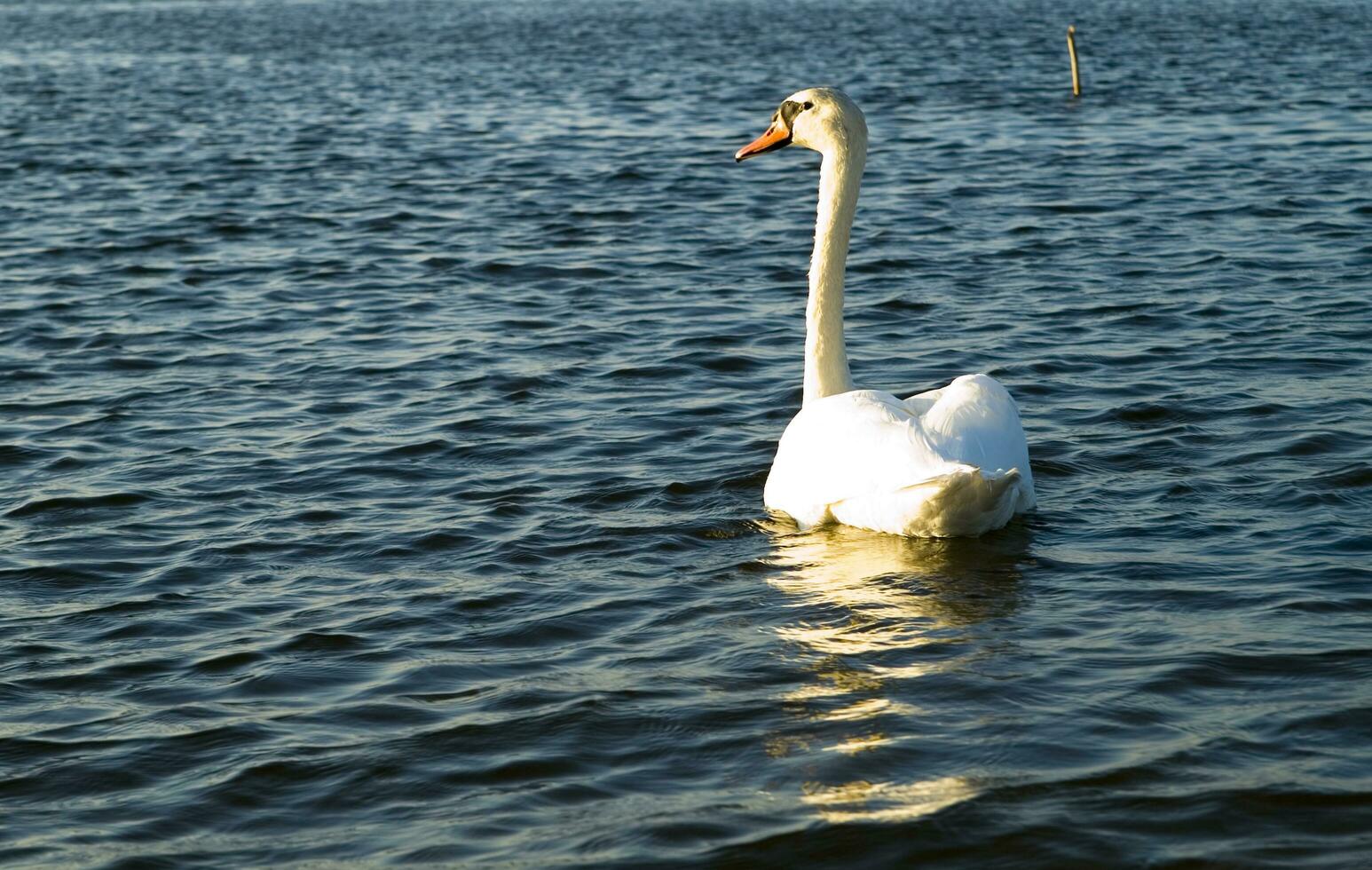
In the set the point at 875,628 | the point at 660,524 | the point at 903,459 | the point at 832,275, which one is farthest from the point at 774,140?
the point at 875,628

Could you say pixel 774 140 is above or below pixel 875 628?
above

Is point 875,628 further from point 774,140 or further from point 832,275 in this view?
point 774,140

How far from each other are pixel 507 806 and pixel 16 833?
1537mm

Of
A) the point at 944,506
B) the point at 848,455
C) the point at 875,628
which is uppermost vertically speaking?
the point at 848,455


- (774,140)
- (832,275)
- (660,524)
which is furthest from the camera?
(774,140)

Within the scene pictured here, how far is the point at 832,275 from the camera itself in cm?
877

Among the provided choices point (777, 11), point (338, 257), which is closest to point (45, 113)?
point (338, 257)

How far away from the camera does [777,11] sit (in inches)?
1932

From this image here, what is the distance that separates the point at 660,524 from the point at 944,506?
1658 millimetres

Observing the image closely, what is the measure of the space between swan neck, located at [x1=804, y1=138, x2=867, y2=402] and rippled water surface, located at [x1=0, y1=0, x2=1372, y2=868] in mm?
701

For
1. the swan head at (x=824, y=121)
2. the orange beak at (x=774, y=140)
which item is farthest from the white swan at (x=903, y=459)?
the orange beak at (x=774, y=140)

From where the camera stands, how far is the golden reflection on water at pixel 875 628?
551 centimetres

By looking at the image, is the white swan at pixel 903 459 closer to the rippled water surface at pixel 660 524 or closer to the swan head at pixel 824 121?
the rippled water surface at pixel 660 524

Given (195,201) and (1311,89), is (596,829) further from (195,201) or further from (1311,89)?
(1311,89)
